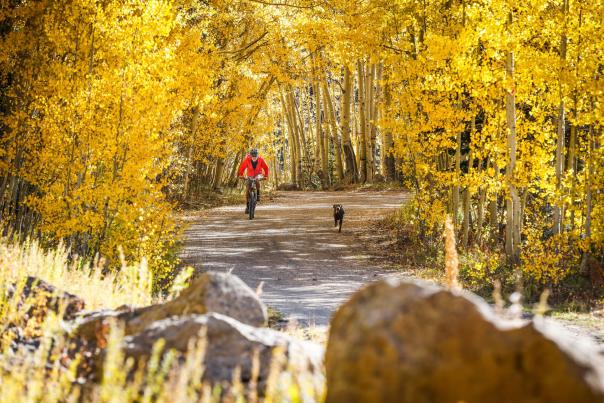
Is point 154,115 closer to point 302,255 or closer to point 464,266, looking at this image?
point 302,255

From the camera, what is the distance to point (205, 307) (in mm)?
5922

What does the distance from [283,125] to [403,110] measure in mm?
48772

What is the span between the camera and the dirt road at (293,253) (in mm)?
12906

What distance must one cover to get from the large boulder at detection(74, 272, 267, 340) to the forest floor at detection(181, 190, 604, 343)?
9.60 feet

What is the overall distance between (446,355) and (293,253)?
14.6 meters

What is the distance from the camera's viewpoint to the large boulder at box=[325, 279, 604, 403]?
332cm

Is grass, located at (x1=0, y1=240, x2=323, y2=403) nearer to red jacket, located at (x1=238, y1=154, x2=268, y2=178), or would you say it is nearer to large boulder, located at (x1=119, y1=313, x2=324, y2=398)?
large boulder, located at (x1=119, y1=313, x2=324, y2=398)

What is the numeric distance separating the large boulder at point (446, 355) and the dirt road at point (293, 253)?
257 inches

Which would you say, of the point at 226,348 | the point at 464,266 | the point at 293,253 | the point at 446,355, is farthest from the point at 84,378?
the point at 293,253

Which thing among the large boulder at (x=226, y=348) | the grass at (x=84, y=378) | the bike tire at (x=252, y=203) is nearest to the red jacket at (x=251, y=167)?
the bike tire at (x=252, y=203)

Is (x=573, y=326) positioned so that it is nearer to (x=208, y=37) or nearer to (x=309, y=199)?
(x=208, y=37)

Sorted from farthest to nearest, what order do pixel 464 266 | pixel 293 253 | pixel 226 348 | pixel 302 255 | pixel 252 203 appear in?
pixel 252 203 → pixel 293 253 → pixel 302 255 → pixel 464 266 → pixel 226 348

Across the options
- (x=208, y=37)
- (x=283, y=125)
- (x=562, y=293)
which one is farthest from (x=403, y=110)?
(x=283, y=125)

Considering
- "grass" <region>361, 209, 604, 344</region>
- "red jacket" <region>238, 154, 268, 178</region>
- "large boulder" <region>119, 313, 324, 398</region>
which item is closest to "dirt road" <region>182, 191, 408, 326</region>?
"grass" <region>361, 209, 604, 344</region>
